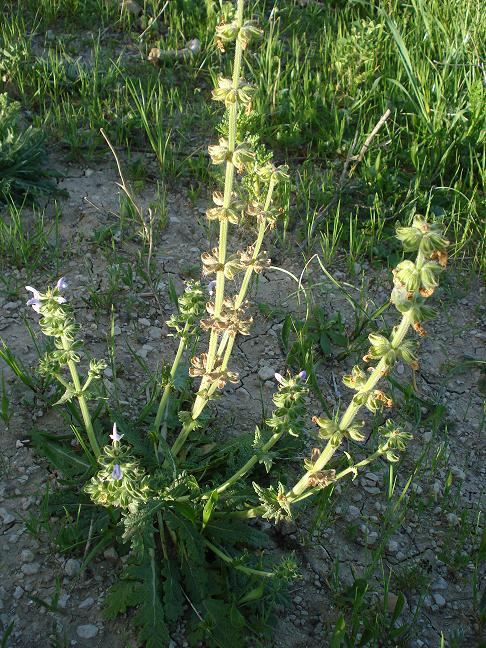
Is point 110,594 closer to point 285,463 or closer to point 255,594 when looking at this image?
point 255,594

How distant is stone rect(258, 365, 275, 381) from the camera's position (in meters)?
3.23

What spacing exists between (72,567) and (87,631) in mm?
225

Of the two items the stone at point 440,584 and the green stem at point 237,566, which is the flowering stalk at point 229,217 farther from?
the stone at point 440,584

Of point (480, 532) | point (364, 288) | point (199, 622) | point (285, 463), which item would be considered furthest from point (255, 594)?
point (364, 288)

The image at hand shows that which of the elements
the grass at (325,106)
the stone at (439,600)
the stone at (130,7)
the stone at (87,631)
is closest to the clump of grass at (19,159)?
the grass at (325,106)

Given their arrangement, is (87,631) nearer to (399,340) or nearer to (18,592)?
(18,592)

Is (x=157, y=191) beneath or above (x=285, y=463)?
above

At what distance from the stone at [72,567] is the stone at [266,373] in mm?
1147

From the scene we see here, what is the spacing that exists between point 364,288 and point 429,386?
63cm

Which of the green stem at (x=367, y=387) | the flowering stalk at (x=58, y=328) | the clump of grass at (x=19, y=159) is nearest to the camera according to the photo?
the green stem at (x=367, y=387)

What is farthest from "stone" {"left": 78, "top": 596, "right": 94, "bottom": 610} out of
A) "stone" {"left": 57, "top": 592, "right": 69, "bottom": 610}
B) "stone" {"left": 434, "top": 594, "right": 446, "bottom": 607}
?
"stone" {"left": 434, "top": 594, "right": 446, "bottom": 607}

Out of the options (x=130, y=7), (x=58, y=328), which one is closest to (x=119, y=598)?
(x=58, y=328)

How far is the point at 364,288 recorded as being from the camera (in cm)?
366

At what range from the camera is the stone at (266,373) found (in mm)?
3227
